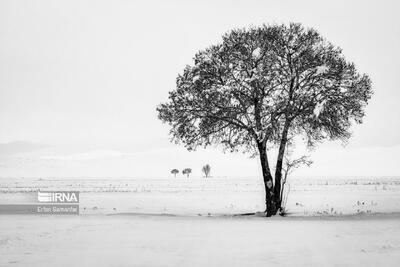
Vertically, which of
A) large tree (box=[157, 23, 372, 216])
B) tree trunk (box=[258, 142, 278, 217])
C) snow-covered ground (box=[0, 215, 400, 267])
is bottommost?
snow-covered ground (box=[0, 215, 400, 267])

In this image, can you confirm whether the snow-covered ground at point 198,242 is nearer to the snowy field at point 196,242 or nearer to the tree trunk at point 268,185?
the snowy field at point 196,242

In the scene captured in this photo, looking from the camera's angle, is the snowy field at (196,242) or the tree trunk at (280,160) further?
the tree trunk at (280,160)

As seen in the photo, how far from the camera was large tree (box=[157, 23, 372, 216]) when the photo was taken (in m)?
25.1

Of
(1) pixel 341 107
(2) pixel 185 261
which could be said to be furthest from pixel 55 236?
(1) pixel 341 107

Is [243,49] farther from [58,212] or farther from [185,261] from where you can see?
[185,261]

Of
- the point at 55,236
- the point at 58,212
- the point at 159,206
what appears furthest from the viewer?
the point at 159,206

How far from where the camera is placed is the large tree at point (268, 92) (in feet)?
82.4

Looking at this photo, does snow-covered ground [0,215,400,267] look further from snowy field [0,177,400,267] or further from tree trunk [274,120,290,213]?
tree trunk [274,120,290,213]

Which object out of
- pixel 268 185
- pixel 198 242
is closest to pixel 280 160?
pixel 268 185

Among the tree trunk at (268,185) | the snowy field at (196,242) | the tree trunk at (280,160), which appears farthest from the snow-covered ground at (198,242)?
the tree trunk at (280,160)

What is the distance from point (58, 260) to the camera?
39.4 feet

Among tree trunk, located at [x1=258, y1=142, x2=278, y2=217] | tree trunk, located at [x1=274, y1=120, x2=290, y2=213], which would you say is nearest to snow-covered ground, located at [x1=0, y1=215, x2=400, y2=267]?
tree trunk, located at [x1=258, y1=142, x2=278, y2=217]

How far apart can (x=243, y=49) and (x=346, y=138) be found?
22.2 feet

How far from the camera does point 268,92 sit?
2550 cm
